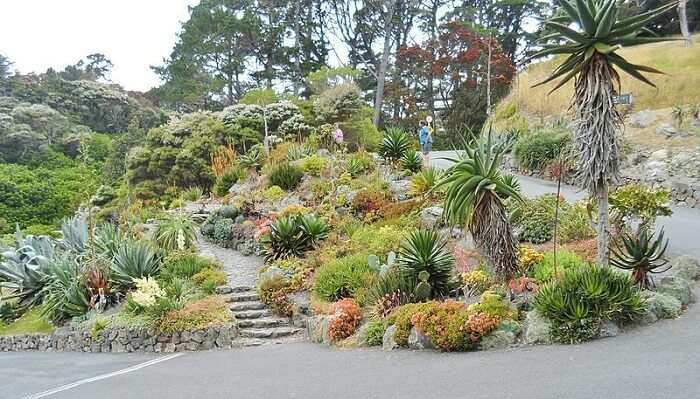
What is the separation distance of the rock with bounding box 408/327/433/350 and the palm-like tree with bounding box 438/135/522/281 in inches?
64.6

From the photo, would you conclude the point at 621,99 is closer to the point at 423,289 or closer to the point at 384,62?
the point at 423,289

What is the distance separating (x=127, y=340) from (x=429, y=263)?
6.12 m

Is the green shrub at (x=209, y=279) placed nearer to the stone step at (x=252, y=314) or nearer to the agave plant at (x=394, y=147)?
the stone step at (x=252, y=314)

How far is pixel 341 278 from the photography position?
34.8 ft

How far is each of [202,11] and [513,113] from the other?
24.4 m

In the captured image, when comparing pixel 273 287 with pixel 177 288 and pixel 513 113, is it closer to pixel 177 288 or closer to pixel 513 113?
pixel 177 288

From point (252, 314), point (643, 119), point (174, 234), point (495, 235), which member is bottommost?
point (252, 314)

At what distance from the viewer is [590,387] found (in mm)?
5555

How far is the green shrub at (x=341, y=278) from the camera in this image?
1044cm

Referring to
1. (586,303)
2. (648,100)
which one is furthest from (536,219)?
(648,100)

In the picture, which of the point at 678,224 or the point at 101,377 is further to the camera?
the point at 678,224

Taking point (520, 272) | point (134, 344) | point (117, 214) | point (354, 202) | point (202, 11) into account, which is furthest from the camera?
point (202, 11)

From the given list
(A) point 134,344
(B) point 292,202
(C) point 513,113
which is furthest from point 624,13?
(A) point 134,344

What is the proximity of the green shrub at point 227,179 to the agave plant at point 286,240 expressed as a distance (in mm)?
8398
